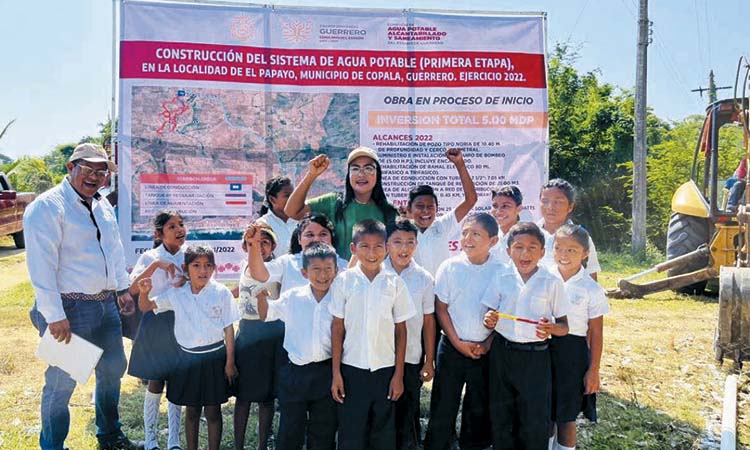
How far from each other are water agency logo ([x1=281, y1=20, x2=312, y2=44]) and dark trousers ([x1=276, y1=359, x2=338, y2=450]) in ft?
8.89

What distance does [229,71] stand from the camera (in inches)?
175

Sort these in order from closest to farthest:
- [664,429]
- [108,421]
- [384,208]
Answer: [384,208] → [108,421] → [664,429]

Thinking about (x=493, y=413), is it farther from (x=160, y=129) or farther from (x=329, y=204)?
(x=160, y=129)

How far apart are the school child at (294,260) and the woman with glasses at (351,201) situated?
0.53ft

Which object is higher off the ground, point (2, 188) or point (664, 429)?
point (2, 188)

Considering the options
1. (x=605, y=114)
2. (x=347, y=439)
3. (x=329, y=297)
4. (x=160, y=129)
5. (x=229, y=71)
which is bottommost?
(x=347, y=439)

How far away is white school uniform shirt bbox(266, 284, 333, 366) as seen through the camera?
2.73 metres

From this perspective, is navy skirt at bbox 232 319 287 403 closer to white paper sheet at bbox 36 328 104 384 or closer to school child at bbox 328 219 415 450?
school child at bbox 328 219 415 450

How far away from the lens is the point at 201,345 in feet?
9.96

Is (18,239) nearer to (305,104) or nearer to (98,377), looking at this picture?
(305,104)

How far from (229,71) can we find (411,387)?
2.78 m

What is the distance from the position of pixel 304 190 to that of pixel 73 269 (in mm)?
1283

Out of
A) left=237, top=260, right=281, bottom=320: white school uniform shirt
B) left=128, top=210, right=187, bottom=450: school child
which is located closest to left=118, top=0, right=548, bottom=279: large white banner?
left=128, top=210, right=187, bottom=450: school child

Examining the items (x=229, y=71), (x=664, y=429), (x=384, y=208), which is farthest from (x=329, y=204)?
(x=664, y=429)
